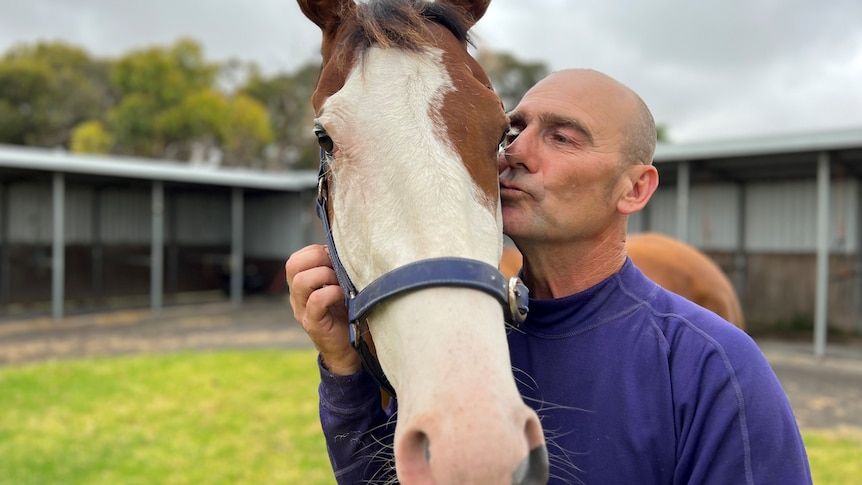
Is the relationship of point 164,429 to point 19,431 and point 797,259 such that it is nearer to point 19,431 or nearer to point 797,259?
point 19,431

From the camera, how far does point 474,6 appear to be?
1.67 m

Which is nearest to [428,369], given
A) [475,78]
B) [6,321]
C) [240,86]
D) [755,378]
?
[755,378]

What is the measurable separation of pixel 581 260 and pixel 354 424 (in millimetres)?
626

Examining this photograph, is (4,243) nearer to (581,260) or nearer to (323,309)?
(323,309)

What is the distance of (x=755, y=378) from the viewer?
1.13 metres

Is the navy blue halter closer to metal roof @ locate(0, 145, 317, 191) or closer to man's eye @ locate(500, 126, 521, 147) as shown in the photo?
man's eye @ locate(500, 126, 521, 147)

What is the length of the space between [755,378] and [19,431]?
590cm

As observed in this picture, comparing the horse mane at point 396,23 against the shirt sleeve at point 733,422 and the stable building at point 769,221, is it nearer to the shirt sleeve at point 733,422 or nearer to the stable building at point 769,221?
the shirt sleeve at point 733,422

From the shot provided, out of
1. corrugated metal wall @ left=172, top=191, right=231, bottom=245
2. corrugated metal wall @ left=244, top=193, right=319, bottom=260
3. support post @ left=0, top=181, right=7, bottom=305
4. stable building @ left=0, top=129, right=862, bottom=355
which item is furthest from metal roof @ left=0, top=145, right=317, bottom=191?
corrugated metal wall @ left=172, top=191, right=231, bottom=245

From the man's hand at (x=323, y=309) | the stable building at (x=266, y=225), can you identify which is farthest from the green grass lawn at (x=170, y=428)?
the stable building at (x=266, y=225)

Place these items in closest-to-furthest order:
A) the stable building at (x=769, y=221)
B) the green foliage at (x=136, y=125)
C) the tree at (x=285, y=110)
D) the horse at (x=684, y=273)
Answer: the horse at (x=684, y=273)
the stable building at (x=769, y=221)
the green foliage at (x=136, y=125)
the tree at (x=285, y=110)

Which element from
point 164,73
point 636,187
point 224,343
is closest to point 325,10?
point 636,187

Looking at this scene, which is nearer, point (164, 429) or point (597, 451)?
point (597, 451)

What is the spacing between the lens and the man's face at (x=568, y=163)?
132cm
